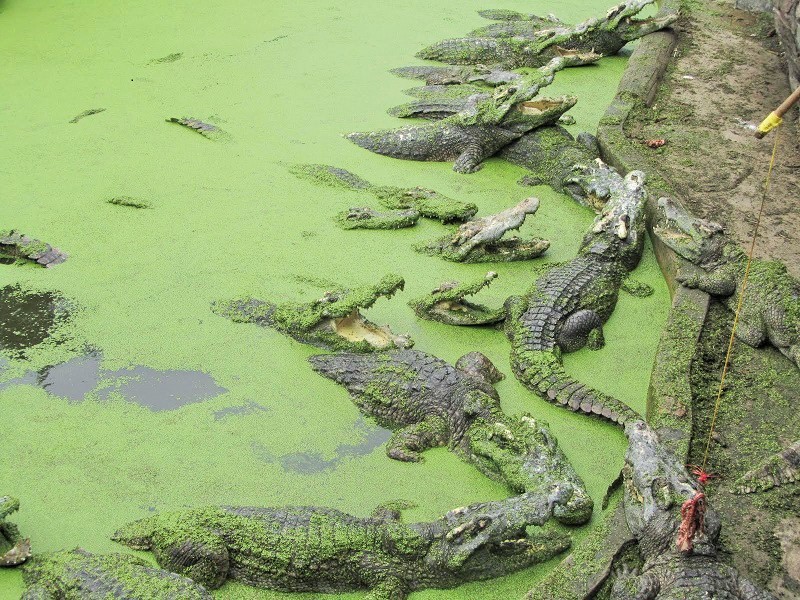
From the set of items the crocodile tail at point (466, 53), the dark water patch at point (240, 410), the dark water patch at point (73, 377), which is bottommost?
the dark water patch at point (73, 377)

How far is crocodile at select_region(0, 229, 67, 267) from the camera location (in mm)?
5590

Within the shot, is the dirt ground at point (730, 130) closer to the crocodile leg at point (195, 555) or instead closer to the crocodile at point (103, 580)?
the crocodile leg at point (195, 555)

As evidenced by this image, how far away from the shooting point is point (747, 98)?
834cm

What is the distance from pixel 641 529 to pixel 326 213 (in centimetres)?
355

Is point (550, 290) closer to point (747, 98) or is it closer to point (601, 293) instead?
point (601, 293)

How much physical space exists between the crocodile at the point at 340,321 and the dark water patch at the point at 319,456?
656mm

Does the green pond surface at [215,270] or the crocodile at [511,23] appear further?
the crocodile at [511,23]

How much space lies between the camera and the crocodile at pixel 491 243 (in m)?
5.81

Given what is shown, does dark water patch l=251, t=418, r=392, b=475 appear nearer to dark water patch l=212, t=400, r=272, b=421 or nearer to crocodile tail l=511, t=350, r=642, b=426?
dark water patch l=212, t=400, r=272, b=421

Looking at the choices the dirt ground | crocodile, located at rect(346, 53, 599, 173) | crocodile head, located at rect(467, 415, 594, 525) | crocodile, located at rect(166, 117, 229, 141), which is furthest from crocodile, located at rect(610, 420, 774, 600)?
crocodile, located at rect(166, 117, 229, 141)

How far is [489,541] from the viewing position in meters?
3.57

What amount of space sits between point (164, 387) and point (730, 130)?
543 cm


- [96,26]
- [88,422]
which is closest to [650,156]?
[88,422]

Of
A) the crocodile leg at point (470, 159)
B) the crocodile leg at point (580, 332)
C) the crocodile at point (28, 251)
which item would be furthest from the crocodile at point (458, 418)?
the crocodile leg at point (470, 159)
